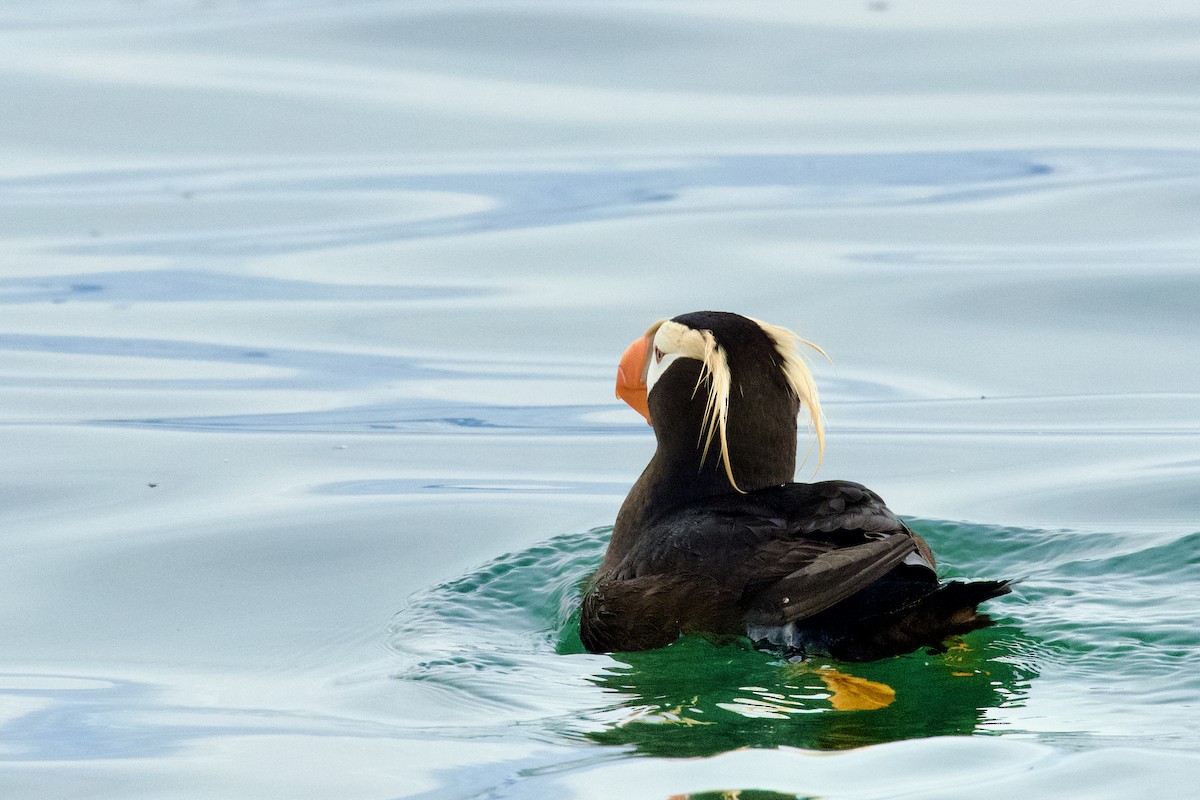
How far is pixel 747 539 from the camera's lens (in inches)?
173

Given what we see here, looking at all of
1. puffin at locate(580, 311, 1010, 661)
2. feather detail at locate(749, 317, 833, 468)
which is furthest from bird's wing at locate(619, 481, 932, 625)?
feather detail at locate(749, 317, 833, 468)

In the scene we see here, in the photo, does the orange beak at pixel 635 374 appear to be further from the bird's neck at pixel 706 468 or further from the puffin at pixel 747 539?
the bird's neck at pixel 706 468

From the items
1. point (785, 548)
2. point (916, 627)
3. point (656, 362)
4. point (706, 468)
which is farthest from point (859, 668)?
point (656, 362)

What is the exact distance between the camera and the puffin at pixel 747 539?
4234 mm

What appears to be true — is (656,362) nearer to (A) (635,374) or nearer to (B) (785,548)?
(A) (635,374)

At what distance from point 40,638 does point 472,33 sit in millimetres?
8296

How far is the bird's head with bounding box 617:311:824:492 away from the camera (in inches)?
190

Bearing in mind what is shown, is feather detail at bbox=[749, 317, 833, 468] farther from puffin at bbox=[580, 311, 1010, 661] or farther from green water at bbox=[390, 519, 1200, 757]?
green water at bbox=[390, 519, 1200, 757]

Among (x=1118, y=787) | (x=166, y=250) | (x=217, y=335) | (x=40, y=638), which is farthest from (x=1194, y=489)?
(x=166, y=250)

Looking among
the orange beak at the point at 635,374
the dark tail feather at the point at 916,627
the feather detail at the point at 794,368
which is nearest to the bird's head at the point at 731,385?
the feather detail at the point at 794,368

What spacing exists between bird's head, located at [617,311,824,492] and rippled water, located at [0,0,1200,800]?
2.23 feet

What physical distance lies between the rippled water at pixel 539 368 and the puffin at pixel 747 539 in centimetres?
10

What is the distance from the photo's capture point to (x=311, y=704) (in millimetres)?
4496

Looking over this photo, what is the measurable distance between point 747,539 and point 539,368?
3.88 metres
